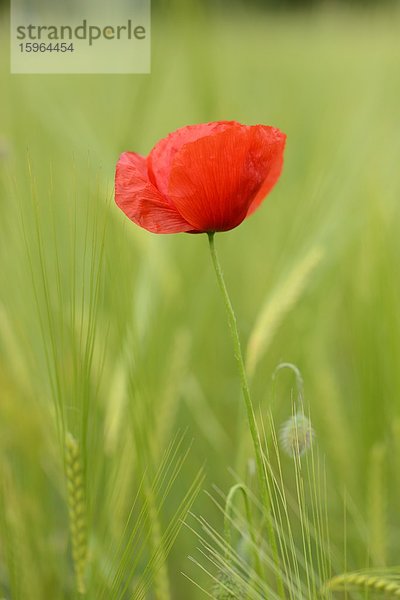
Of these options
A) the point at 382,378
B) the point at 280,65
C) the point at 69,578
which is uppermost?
the point at 280,65

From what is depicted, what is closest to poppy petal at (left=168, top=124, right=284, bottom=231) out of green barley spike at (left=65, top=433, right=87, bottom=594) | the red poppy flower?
the red poppy flower

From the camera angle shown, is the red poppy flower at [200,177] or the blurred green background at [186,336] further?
the blurred green background at [186,336]

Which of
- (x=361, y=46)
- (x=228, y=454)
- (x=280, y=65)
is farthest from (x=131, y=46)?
(x=361, y=46)

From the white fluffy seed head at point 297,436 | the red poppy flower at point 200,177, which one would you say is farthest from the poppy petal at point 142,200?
the white fluffy seed head at point 297,436

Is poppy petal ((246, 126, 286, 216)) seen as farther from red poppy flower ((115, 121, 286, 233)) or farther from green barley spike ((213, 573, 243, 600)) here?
green barley spike ((213, 573, 243, 600))

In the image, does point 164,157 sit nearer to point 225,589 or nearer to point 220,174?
point 220,174

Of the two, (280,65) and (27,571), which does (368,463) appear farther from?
(280,65)

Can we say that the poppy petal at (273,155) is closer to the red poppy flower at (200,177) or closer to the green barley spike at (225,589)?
the red poppy flower at (200,177)
